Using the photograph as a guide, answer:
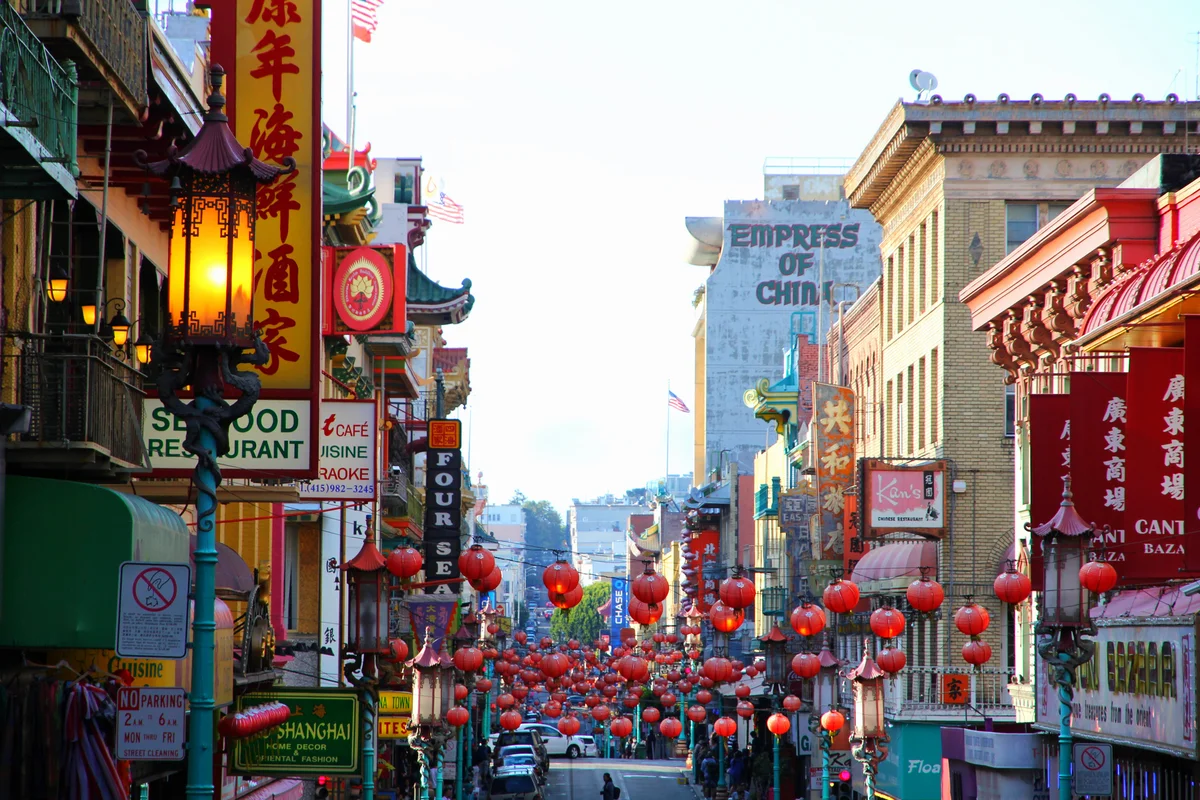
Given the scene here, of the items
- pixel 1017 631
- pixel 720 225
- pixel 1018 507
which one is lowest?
pixel 1017 631

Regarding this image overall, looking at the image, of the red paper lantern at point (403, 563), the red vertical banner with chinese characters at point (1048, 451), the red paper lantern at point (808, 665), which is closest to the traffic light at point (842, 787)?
the red paper lantern at point (808, 665)

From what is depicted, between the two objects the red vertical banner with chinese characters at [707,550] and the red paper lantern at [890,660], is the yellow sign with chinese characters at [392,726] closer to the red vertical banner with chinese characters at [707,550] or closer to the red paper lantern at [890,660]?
the red paper lantern at [890,660]

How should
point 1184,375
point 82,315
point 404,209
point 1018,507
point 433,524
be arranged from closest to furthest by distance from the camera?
point 82,315
point 1184,375
point 1018,507
point 433,524
point 404,209

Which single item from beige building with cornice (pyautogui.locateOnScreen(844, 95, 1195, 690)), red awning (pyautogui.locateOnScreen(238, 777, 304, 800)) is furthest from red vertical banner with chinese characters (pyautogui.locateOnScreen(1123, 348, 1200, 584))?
beige building with cornice (pyautogui.locateOnScreen(844, 95, 1195, 690))

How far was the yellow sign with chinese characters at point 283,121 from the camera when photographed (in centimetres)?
1878

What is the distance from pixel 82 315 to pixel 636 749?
89.9m

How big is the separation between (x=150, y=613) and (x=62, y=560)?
1781 millimetres

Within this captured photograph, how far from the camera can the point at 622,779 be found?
7612 centimetres

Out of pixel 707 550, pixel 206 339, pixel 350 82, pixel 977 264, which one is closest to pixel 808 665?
pixel 977 264

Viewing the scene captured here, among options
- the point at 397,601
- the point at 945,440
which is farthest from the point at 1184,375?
the point at 397,601

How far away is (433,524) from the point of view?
156 feet

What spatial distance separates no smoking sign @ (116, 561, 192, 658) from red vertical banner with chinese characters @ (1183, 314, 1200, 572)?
12.5 meters

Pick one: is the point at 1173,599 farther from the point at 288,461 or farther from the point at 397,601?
the point at 397,601

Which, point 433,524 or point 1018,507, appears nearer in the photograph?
point 1018,507
